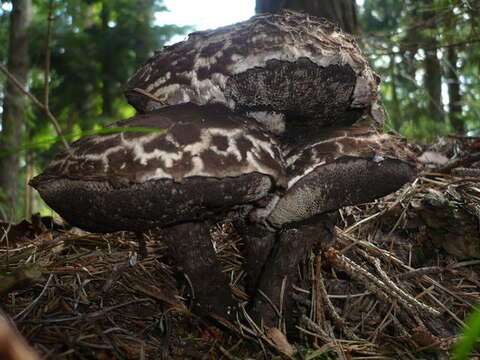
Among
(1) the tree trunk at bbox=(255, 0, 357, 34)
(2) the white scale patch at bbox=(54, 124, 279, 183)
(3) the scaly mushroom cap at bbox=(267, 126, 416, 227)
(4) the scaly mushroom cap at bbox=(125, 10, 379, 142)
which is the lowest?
(3) the scaly mushroom cap at bbox=(267, 126, 416, 227)

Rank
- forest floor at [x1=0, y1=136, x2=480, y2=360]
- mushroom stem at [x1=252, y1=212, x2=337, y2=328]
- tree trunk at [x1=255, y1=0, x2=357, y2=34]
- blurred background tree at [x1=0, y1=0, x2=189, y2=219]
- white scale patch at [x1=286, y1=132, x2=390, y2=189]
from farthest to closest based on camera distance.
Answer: blurred background tree at [x1=0, y1=0, x2=189, y2=219] < tree trunk at [x1=255, y1=0, x2=357, y2=34] < mushroom stem at [x1=252, y1=212, x2=337, y2=328] < white scale patch at [x1=286, y1=132, x2=390, y2=189] < forest floor at [x1=0, y1=136, x2=480, y2=360]

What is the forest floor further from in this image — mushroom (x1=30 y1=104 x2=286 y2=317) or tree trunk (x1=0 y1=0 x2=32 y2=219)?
tree trunk (x1=0 y1=0 x2=32 y2=219)

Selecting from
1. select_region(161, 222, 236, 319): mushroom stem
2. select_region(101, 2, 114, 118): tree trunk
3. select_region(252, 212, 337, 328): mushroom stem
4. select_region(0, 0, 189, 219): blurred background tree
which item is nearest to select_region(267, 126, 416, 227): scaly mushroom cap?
select_region(252, 212, 337, 328): mushroom stem

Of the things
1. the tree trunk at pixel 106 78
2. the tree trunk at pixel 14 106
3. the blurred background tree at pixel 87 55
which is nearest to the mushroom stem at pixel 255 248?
the tree trunk at pixel 14 106

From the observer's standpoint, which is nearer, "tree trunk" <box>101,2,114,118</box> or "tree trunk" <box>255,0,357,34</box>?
"tree trunk" <box>255,0,357,34</box>

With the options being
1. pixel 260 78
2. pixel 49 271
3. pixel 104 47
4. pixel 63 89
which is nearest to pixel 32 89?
pixel 63 89

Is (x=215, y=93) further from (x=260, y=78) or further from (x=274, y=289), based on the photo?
(x=274, y=289)

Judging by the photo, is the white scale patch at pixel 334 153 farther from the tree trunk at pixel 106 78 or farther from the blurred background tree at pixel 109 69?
the tree trunk at pixel 106 78
